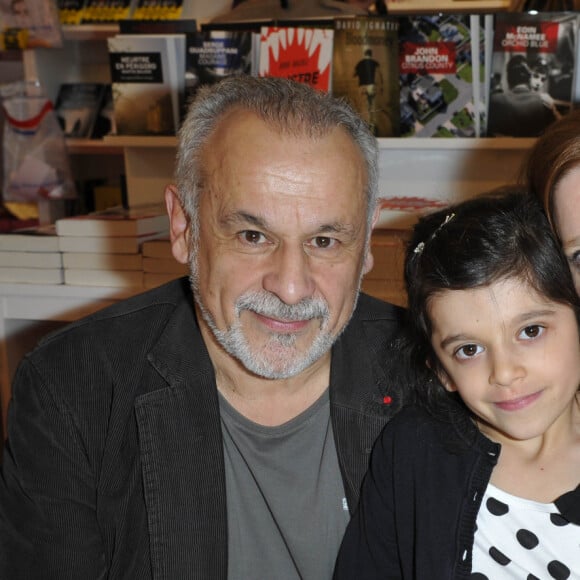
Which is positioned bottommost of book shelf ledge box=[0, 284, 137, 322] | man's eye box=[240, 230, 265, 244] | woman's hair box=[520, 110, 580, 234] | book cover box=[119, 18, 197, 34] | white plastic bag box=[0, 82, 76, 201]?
book shelf ledge box=[0, 284, 137, 322]

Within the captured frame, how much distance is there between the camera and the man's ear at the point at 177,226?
1.56 meters

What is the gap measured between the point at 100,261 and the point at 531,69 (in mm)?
1373

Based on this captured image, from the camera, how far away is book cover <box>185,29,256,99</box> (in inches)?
98.0

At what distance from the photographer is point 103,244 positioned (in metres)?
2.59

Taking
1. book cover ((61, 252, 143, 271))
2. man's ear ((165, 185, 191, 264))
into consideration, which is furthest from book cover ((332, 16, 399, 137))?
man's ear ((165, 185, 191, 264))

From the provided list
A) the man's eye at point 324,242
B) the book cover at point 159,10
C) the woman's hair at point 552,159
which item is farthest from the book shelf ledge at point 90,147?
the woman's hair at point 552,159

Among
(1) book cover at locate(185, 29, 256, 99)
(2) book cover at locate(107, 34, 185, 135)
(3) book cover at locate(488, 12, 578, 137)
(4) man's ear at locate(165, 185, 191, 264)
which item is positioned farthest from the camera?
(2) book cover at locate(107, 34, 185, 135)

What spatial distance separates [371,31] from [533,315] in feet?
4.27

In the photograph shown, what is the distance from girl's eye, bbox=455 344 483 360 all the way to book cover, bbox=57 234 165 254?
Answer: 1.43 m

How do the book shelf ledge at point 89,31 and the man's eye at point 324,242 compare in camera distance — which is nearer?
the man's eye at point 324,242

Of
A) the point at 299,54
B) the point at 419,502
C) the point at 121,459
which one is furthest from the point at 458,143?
the point at 121,459

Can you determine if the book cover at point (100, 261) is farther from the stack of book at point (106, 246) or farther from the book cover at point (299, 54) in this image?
the book cover at point (299, 54)

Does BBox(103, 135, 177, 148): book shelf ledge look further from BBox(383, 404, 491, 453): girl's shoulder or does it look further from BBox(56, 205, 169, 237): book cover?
BBox(383, 404, 491, 453): girl's shoulder

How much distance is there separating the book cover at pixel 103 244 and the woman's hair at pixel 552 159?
4.52ft
